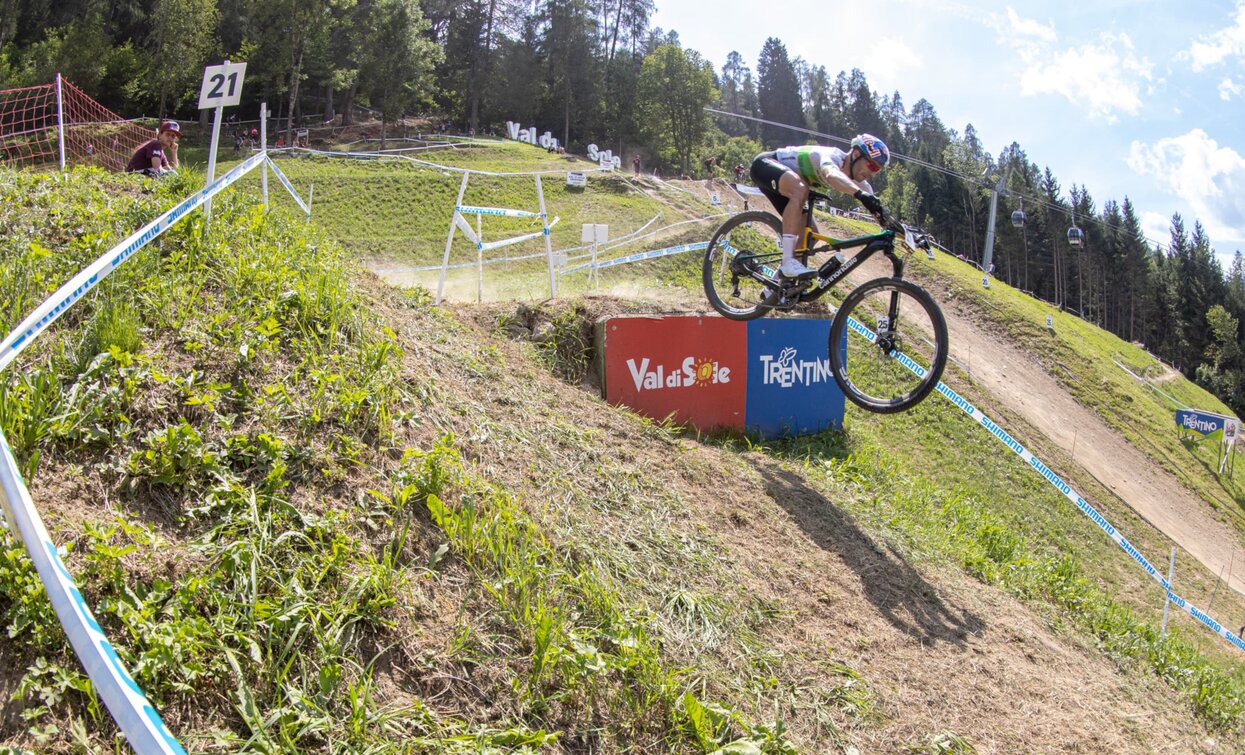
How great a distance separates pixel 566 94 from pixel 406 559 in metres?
77.7

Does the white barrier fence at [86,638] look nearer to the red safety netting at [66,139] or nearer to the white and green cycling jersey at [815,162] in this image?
the red safety netting at [66,139]

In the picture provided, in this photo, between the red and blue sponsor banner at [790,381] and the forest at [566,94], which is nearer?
the red and blue sponsor banner at [790,381]

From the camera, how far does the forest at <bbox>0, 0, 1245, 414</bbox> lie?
50250 millimetres

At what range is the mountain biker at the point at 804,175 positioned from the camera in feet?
24.3

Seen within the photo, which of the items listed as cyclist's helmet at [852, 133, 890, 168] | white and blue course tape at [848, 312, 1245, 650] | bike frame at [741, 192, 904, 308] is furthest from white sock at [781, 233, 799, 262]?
white and blue course tape at [848, 312, 1245, 650]

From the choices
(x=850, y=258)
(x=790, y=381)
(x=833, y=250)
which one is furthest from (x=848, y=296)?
(x=790, y=381)

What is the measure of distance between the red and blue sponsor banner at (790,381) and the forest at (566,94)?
25.2 m

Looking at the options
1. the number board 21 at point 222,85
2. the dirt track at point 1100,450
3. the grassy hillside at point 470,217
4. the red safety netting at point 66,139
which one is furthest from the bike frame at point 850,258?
the dirt track at point 1100,450

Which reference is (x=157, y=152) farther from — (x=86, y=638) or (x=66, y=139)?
(x=66, y=139)

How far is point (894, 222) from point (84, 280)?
5.94 metres

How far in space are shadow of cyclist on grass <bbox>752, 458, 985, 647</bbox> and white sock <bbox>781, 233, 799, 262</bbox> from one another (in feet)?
7.47

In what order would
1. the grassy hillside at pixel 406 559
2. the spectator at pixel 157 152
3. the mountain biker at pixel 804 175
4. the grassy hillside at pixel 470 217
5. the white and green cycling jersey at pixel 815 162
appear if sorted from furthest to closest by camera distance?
the grassy hillside at pixel 470 217 < the spectator at pixel 157 152 < the white and green cycling jersey at pixel 815 162 < the mountain biker at pixel 804 175 < the grassy hillside at pixel 406 559

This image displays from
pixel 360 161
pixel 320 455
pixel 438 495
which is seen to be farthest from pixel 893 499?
pixel 360 161

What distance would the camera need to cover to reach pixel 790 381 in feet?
34.0
